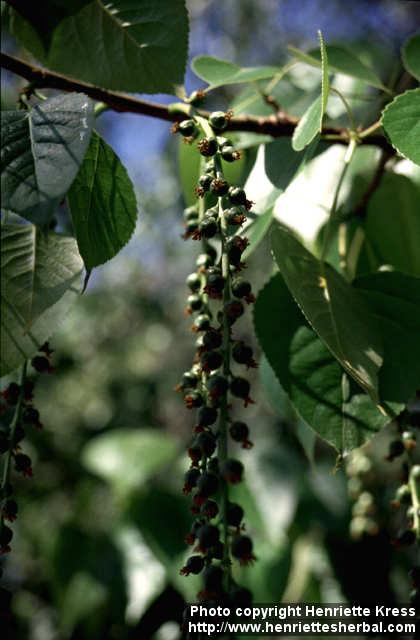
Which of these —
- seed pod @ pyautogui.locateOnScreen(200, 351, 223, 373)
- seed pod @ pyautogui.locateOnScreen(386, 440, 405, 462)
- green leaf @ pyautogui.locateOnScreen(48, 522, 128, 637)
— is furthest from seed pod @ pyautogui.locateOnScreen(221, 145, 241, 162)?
green leaf @ pyautogui.locateOnScreen(48, 522, 128, 637)

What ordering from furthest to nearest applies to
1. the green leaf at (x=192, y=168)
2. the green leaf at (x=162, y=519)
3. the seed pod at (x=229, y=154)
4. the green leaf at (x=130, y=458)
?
the green leaf at (x=130, y=458), the green leaf at (x=162, y=519), the green leaf at (x=192, y=168), the seed pod at (x=229, y=154)

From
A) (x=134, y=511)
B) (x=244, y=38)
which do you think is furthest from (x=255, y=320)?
(x=244, y=38)

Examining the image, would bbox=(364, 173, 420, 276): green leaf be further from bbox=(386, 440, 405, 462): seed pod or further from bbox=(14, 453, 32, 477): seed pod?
bbox=(14, 453, 32, 477): seed pod

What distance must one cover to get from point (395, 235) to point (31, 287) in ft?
2.43

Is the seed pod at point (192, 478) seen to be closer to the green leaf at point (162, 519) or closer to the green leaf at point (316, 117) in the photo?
the green leaf at point (316, 117)

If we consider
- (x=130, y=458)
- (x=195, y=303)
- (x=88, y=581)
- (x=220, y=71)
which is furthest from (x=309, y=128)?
(x=130, y=458)

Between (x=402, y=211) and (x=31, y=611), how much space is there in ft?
9.12

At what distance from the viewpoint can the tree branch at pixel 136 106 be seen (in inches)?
33.2

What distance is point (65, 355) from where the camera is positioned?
4855mm

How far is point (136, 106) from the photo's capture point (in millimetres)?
926

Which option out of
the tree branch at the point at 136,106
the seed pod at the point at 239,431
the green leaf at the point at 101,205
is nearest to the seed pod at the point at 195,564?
the seed pod at the point at 239,431

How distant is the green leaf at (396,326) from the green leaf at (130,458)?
1.27 meters

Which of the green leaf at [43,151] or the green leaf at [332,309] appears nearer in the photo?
the green leaf at [43,151]

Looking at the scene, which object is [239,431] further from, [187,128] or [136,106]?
[136,106]
